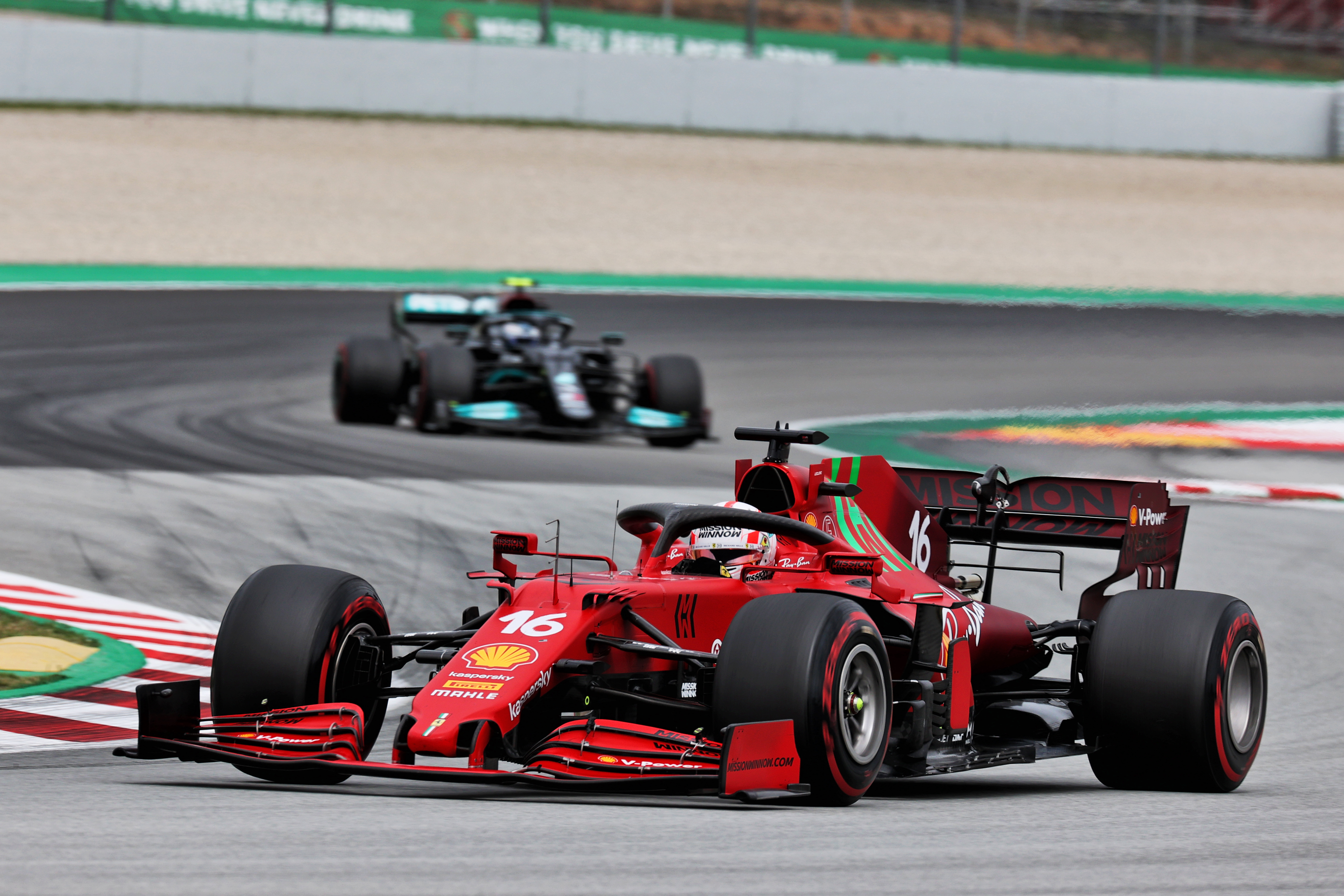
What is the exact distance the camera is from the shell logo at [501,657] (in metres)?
6.54

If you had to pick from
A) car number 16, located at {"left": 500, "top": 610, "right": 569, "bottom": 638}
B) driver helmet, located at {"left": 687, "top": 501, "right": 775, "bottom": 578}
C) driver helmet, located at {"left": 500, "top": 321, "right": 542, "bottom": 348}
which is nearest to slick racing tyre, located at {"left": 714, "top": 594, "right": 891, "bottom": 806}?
car number 16, located at {"left": 500, "top": 610, "right": 569, "bottom": 638}

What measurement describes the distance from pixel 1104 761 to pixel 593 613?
2.26 m

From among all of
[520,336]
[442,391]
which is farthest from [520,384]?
[442,391]

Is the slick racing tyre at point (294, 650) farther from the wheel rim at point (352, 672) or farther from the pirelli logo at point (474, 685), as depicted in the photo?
the pirelli logo at point (474, 685)

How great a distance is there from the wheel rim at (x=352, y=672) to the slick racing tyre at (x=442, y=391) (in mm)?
10982

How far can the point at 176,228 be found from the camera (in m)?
31.7

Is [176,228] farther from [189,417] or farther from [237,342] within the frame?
[189,417]

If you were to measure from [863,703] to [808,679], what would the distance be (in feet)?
1.44

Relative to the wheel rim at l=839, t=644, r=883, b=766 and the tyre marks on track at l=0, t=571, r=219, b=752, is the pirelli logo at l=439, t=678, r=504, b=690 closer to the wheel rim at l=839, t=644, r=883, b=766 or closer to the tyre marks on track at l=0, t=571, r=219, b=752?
the wheel rim at l=839, t=644, r=883, b=766

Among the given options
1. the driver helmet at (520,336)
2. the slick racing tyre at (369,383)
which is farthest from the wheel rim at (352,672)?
the driver helmet at (520,336)

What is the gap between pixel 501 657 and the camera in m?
6.59

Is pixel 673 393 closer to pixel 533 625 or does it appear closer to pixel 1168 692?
pixel 1168 692

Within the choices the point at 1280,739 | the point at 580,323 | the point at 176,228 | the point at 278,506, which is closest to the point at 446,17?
the point at 176,228

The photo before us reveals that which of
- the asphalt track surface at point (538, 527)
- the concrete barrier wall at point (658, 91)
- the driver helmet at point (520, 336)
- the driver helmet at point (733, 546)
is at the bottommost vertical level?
the asphalt track surface at point (538, 527)
